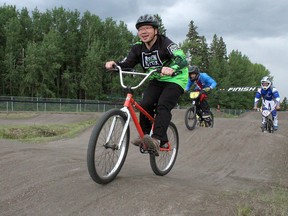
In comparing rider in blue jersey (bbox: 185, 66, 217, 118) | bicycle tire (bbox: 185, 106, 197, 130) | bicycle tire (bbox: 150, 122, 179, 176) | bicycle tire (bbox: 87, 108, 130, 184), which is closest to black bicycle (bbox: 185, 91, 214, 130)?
bicycle tire (bbox: 185, 106, 197, 130)

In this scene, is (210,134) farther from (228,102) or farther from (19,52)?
(228,102)

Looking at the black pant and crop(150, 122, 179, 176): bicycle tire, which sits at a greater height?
the black pant

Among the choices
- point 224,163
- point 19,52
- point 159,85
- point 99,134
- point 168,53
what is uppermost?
point 19,52

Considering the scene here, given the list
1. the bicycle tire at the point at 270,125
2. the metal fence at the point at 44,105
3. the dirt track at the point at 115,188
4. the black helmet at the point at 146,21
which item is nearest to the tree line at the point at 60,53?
the metal fence at the point at 44,105

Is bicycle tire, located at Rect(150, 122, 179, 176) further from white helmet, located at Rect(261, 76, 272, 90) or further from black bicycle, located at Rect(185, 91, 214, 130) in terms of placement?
white helmet, located at Rect(261, 76, 272, 90)

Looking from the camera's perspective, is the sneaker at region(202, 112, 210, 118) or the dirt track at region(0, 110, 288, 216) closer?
the dirt track at region(0, 110, 288, 216)

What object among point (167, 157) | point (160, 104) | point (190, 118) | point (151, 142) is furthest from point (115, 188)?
point (190, 118)

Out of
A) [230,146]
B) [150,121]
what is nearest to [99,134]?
[150,121]

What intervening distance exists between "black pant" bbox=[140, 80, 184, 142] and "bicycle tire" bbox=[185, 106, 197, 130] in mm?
6503

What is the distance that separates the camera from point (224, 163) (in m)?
8.72

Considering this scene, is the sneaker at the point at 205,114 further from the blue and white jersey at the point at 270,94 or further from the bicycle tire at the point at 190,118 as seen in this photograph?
the blue and white jersey at the point at 270,94

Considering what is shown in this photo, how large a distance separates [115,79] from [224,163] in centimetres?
5560

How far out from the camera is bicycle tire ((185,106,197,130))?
12.0 metres

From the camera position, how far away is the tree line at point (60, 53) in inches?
2208
